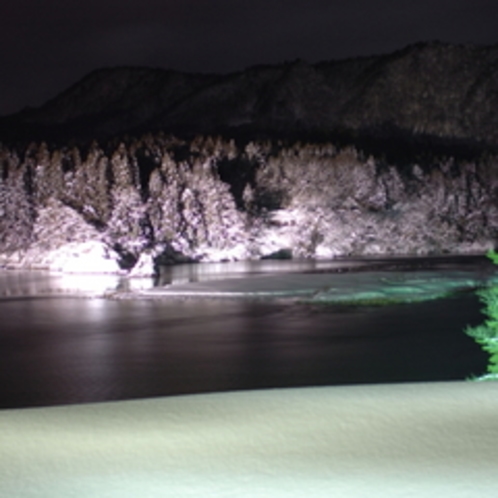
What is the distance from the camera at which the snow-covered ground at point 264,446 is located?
659 centimetres

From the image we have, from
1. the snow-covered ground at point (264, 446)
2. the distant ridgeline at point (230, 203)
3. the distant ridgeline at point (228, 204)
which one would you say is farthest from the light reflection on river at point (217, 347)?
the distant ridgeline at point (230, 203)

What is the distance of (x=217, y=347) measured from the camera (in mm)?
25688

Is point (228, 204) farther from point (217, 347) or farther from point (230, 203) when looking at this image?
point (217, 347)

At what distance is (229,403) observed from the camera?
9578 mm

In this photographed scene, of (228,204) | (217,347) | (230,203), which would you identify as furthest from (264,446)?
(230,203)

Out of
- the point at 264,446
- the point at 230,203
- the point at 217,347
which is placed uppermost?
the point at 230,203

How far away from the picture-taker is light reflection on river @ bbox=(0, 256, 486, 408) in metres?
19.4

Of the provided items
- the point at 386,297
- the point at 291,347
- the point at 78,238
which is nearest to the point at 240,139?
the point at 78,238

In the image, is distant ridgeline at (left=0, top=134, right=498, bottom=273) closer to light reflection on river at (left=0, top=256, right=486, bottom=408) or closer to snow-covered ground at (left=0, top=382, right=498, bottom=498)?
light reflection on river at (left=0, top=256, right=486, bottom=408)

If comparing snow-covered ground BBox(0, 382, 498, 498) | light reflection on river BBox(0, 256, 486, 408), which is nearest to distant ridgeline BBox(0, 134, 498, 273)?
light reflection on river BBox(0, 256, 486, 408)

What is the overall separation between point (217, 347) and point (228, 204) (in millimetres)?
78949

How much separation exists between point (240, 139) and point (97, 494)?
155m

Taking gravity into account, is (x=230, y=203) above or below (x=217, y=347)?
above

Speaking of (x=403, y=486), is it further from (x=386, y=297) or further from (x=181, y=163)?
(x=181, y=163)
